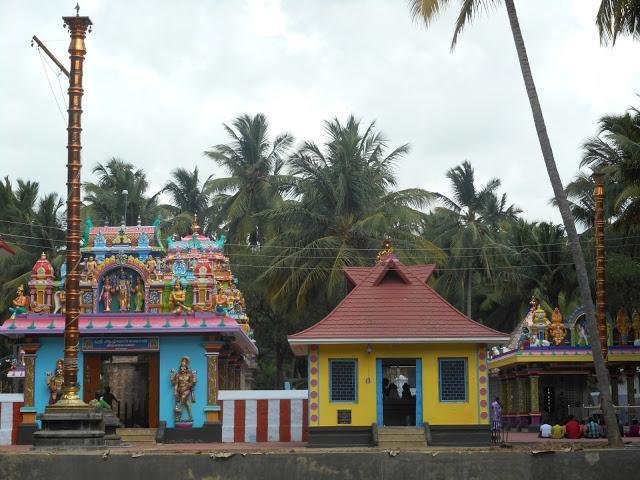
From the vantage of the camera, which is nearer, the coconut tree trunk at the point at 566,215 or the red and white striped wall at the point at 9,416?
the coconut tree trunk at the point at 566,215

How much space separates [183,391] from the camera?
29.3 meters

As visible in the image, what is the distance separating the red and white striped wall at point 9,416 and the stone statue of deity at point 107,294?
3.63 m

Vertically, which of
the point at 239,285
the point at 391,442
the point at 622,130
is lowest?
the point at 391,442

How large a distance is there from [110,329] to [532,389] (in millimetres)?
16355

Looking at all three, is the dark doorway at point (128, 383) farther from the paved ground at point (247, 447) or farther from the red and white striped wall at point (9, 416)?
the paved ground at point (247, 447)

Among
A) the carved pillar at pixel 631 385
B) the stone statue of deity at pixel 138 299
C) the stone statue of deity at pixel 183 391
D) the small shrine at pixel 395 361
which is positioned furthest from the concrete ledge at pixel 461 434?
the carved pillar at pixel 631 385

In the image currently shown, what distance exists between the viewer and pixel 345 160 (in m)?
44.2

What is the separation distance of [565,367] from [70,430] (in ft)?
79.4

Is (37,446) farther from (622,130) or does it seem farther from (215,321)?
(622,130)

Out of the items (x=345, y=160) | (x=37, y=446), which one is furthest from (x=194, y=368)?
(x=345, y=160)

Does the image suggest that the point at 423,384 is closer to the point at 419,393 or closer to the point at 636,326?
the point at 419,393

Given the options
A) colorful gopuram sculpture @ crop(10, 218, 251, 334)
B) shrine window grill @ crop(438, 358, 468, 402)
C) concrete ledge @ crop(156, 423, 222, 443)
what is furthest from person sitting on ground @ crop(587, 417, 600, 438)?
colorful gopuram sculpture @ crop(10, 218, 251, 334)

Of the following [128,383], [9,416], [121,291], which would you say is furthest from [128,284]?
[128,383]

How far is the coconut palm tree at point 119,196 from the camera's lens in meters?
53.0
